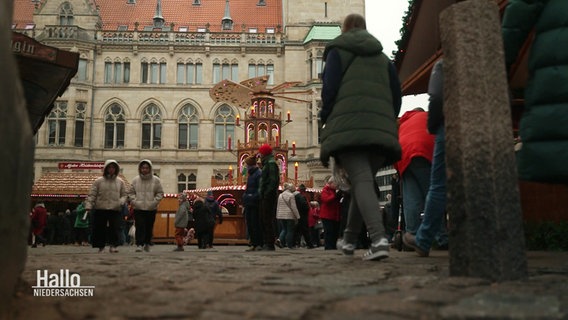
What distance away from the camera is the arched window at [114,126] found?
39.1 meters

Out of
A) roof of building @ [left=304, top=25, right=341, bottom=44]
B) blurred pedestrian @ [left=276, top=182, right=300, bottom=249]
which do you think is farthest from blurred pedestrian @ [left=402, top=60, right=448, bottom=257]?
roof of building @ [left=304, top=25, right=341, bottom=44]

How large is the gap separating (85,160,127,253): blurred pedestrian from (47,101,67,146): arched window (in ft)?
103

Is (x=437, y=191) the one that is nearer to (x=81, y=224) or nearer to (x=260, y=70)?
(x=81, y=224)

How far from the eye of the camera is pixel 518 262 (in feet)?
9.70

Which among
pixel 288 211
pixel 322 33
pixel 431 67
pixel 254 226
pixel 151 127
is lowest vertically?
pixel 254 226

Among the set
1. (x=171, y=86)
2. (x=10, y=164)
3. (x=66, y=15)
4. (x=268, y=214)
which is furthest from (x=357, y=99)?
(x=66, y=15)

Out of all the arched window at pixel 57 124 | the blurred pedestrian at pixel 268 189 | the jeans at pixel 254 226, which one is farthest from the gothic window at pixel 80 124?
the blurred pedestrian at pixel 268 189

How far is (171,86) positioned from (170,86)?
7 centimetres

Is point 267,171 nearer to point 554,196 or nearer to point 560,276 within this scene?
point 554,196

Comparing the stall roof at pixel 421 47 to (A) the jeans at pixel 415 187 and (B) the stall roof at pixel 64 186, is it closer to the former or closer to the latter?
(A) the jeans at pixel 415 187

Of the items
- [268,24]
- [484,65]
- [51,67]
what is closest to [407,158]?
[484,65]

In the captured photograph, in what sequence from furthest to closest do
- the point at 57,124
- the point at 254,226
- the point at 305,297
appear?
the point at 57,124 < the point at 254,226 < the point at 305,297

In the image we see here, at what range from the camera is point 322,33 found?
39.4 metres

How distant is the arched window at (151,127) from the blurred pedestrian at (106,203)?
31.0 metres
